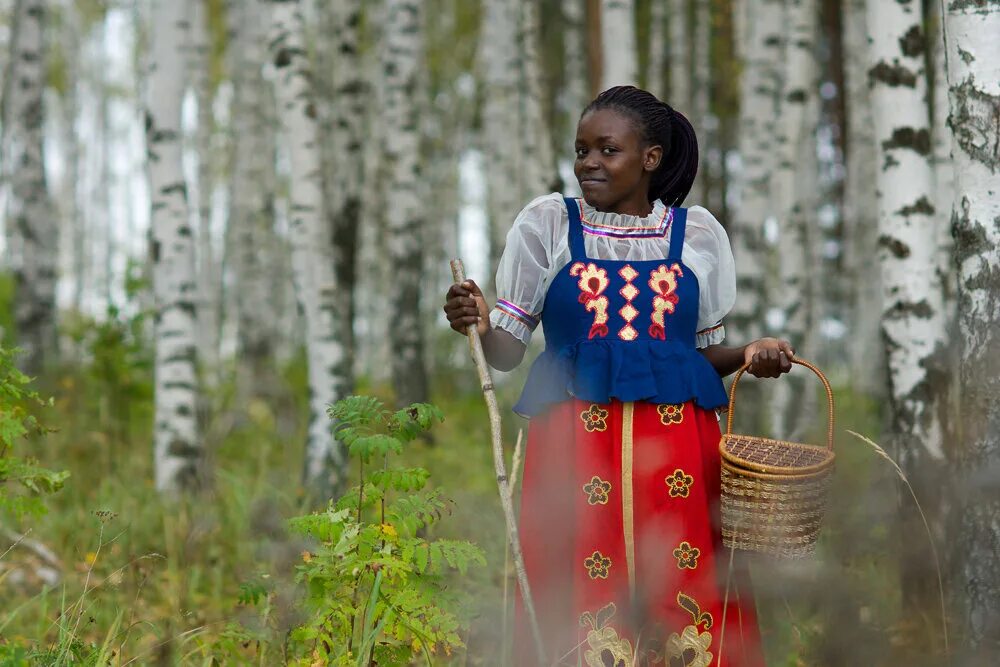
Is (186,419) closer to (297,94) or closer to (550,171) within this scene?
(297,94)

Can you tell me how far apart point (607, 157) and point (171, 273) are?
13.7ft

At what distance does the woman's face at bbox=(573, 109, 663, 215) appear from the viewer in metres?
2.84

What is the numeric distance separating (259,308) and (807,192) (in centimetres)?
619

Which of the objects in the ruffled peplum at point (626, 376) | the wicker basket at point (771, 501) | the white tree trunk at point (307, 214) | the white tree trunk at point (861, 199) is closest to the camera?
the wicker basket at point (771, 501)

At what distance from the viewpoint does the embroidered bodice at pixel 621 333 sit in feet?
9.08

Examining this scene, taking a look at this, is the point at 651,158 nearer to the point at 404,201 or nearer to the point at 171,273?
the point at 171,273

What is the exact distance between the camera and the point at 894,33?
14.3 ft

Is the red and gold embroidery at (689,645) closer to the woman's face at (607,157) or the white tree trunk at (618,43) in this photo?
the woman's face at (607,157)

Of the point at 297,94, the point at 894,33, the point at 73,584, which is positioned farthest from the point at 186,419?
the point at 894,33

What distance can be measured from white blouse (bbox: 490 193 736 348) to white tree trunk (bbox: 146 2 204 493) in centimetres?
376

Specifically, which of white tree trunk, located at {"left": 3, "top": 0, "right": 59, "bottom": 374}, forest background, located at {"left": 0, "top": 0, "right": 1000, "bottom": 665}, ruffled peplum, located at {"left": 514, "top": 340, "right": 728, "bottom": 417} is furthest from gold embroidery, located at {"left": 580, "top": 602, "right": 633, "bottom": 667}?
white tree trunk, located at {"left": 3, "top": 0, "right": 59, "bottom": 374}

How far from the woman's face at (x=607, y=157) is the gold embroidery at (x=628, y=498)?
2.00 ft

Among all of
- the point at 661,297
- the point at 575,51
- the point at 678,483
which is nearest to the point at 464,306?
the point at 661,297

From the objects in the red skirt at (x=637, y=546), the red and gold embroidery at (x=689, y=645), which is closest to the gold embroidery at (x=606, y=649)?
the red skirt at (x=637, y=546)
